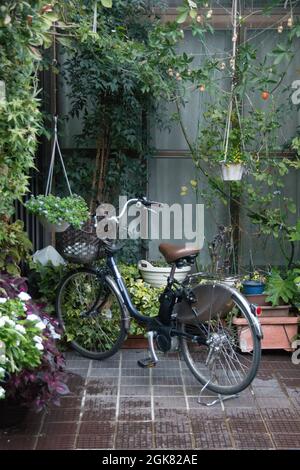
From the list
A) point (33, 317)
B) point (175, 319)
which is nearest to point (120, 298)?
point (175, 319)

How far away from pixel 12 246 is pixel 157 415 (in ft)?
5.50

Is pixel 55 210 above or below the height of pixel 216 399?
above

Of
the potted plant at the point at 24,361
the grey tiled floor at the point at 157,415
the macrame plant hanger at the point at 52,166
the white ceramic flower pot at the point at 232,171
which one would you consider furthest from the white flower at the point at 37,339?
the white ceramic flower pot at the point at 232,171

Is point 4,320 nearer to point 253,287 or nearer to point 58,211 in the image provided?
point 58,211

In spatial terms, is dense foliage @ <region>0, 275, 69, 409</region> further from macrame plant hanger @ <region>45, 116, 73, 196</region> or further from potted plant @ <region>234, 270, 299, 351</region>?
potted plant @ <region>234, 270, 299, 351</region>

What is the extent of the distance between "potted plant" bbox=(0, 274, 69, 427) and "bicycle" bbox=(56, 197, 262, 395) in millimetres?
1027

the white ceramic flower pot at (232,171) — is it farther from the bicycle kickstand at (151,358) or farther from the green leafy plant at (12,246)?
the green leafy plant at (12,246)

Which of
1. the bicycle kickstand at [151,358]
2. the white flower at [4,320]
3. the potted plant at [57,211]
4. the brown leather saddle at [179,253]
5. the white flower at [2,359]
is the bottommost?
the bicycle kickstand at [151,358]

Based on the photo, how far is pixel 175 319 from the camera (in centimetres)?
489

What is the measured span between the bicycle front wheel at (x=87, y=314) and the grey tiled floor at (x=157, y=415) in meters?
0.21

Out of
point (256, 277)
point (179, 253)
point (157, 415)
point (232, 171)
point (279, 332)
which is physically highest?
point (232, 171)

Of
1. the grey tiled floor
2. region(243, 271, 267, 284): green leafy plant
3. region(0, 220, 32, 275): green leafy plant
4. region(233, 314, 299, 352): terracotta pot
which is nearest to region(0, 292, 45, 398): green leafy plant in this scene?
the grey tiled floor

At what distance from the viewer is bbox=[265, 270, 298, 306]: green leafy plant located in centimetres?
554

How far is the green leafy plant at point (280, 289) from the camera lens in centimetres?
554
